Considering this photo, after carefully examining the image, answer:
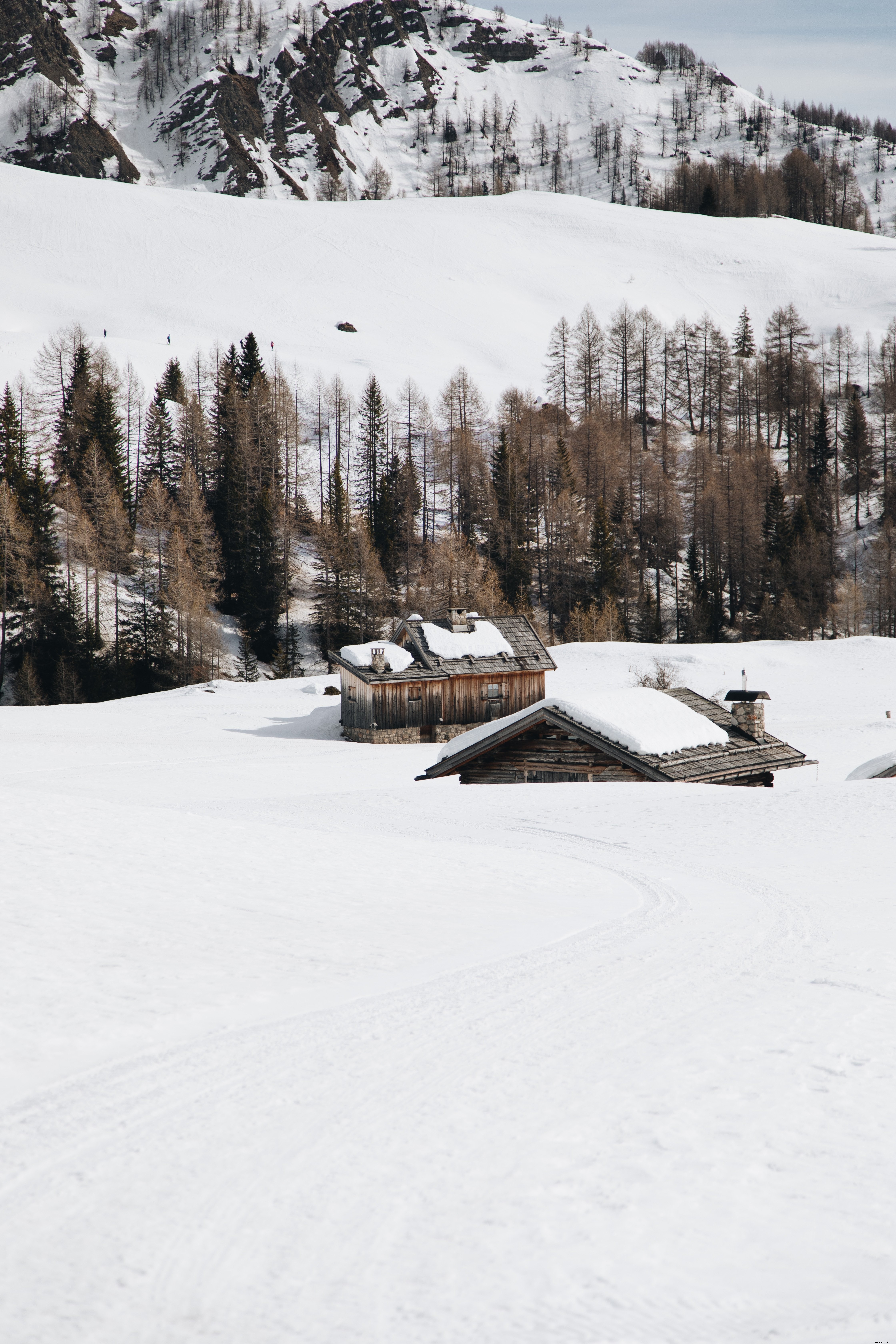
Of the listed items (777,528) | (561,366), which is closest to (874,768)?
(777,528)

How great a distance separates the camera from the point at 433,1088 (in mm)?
6004

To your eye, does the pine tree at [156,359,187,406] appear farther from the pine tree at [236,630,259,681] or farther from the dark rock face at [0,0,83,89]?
the dark rock face at [0,0,83,89]

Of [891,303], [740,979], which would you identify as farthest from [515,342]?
[740,979]

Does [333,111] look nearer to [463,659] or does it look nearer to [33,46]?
[33,46]

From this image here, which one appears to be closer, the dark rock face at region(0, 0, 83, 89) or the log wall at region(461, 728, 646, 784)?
the log wall at region(461, 728, 646, 784)

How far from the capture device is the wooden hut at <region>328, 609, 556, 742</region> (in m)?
38.1

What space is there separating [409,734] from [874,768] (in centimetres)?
1862

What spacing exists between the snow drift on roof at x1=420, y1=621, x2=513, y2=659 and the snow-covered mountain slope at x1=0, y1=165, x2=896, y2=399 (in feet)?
155

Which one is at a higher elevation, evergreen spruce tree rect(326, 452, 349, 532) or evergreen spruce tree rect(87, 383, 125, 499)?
evergreen spruce tree rect(87, 383, 125, 499)

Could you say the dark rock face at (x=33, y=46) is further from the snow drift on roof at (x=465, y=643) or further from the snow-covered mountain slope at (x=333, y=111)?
the snow drift on roof at (x=465, y=643)

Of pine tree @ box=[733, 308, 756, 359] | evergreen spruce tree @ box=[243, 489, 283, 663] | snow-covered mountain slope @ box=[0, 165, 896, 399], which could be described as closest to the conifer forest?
evergreen spruce tree @ box=[243, 489, 283, 663]

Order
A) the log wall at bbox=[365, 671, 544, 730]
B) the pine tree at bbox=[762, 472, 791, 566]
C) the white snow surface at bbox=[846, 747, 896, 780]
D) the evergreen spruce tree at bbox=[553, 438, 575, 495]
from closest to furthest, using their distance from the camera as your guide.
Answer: the white snow surface at bbox=[846, 747, 896, 780]
the log wall at bbox=[365, 671, 544, 730]
the pine tree at bbox=[762, 472, 791, 566]
the evergreen spruce tree at bbox=[553, 438, 575, 495]

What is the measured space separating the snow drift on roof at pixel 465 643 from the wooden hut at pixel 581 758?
14463mm

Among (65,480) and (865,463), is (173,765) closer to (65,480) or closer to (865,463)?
(65,480)
